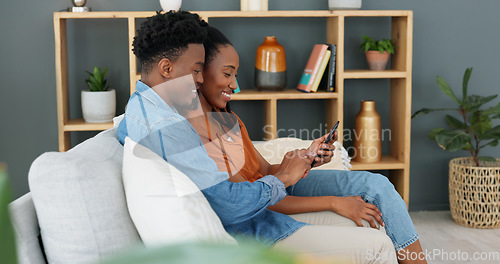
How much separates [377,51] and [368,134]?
0.47 meters

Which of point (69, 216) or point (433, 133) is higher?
point (69, 216)

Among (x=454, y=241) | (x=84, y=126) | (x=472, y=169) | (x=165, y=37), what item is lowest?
(x=454, y=241)

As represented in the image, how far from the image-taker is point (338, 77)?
3.01m

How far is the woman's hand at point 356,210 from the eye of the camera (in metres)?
1.63

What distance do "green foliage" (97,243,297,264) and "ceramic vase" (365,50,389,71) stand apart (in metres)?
3.01

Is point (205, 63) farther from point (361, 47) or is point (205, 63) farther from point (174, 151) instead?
point (361, 47)

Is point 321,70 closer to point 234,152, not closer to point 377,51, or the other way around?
point 377,51

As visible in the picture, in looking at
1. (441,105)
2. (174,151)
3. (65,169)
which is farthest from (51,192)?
(441,105)

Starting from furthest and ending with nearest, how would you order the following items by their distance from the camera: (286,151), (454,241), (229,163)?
(454,241)
(286,151)
(229,163)

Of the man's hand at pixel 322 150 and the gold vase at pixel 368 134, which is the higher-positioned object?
the man's hand at pixel 322 150

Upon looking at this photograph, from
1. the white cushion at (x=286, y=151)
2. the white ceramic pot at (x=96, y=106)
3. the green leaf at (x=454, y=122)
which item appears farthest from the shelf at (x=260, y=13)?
the white cushion at (x=286, y=151)

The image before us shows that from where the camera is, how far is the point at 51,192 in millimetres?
1013

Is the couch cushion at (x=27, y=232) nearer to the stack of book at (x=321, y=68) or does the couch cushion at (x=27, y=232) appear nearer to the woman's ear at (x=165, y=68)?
the woman's ear at (x=165, y=68)

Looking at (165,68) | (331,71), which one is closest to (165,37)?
(165,68)
